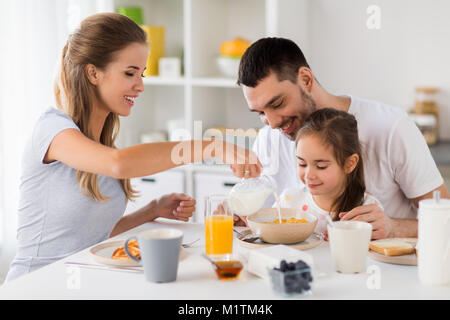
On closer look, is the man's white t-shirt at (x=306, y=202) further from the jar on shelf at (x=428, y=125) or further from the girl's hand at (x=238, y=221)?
the jar on shelf at (x=428, y=125)

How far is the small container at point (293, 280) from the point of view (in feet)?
3.79

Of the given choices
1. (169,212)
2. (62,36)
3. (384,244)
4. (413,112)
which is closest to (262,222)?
(384,244)

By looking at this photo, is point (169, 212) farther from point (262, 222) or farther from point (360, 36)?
point (360, 36)

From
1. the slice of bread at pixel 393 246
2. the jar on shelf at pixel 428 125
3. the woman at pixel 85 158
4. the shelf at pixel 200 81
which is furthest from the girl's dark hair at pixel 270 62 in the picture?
the jar on shelf at pixel 428 125

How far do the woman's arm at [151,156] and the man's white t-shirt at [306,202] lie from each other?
339 millimetres

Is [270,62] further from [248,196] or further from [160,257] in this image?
[160,257]

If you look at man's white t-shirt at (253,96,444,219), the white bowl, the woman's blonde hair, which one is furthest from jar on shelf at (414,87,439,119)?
the woman's blonde hair

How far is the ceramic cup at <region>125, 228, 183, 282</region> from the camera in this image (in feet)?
4.02

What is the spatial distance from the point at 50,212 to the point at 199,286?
26.2 inches

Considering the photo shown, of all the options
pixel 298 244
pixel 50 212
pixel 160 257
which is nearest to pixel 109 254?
pixel 160 257

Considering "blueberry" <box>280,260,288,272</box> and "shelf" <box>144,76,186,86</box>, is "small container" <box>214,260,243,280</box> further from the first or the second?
"shelf" <box>144,76,186,86</box>

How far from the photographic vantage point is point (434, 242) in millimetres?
1210

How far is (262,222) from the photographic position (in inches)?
59.6
